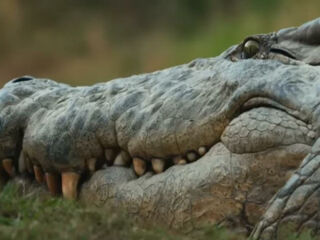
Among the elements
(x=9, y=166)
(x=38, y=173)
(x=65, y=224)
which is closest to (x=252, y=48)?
(x=38, y=173)

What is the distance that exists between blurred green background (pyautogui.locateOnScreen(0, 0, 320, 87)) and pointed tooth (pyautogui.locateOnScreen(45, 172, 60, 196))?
8853 millimetres

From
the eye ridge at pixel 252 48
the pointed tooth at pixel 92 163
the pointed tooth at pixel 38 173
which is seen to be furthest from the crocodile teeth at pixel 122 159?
the eye ridge at pixel 252 48

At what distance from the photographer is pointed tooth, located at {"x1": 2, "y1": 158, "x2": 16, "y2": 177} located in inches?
167

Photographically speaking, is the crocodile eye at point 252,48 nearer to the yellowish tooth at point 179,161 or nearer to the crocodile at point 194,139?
the crocodile at point 194,139

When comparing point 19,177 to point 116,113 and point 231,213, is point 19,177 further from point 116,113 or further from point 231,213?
point 231,213

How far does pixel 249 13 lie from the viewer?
562 inches

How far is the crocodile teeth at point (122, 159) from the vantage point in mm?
3826

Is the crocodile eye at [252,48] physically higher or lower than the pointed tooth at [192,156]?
higher

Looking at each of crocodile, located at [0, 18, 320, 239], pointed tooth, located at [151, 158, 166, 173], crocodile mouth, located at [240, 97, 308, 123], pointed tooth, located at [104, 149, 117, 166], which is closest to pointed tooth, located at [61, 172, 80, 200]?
crocodile, located at [0, 18, 320, 239]

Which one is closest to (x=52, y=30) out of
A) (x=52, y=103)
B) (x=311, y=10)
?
(x=311, y=10)

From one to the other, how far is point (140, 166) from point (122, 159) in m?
0.12

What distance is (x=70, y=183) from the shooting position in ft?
13.0

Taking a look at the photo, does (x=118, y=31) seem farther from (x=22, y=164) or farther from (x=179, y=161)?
(x=179, y=161)

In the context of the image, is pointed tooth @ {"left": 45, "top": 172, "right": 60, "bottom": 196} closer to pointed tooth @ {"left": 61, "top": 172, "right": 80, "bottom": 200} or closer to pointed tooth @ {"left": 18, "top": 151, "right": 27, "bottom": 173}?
pointed tooth @ {"left": 61, "top": 172, "right": 80, "bottom": 200}
